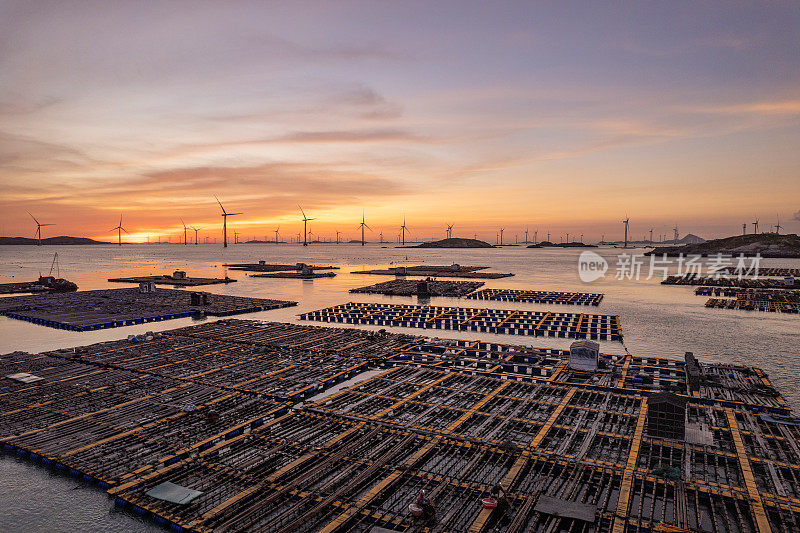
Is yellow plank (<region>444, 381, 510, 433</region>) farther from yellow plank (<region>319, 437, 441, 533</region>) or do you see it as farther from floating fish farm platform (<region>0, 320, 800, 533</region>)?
yellow plank (<region>319, 437, 441, 533</region>)

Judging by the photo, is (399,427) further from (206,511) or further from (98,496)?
(98,496)

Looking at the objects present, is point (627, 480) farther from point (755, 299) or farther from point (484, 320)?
point (755, 299)

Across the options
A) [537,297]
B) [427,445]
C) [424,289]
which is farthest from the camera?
[424,289]

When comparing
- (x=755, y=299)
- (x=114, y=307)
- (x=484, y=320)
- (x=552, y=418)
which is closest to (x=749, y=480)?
(x=552, y=418)

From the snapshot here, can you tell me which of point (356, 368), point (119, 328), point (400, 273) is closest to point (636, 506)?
point (356, 368)

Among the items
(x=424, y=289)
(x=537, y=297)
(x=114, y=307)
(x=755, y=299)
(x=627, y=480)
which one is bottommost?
(x=114, y=307)

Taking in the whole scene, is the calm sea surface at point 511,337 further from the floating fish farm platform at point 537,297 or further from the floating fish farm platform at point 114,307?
the floating fish farm platform at point 537,297

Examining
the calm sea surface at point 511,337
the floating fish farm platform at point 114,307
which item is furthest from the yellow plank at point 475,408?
the floating fish farm platform at point 114,307
